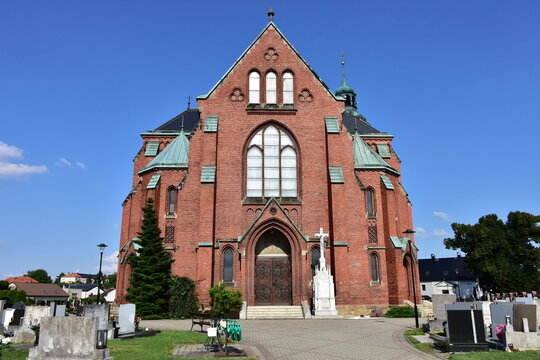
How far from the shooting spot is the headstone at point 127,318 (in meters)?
16.3

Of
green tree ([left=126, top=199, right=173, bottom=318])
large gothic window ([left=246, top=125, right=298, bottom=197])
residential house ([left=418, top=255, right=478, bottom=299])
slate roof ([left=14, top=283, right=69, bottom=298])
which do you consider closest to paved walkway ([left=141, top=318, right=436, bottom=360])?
green tree ([left=126, top=199, right=173, bottom=318])

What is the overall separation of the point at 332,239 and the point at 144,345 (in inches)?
634

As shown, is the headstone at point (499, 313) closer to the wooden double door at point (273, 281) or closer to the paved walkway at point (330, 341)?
the paved walkway at point (330, 341)

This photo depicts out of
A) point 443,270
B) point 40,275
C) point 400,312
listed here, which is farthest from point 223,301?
point 40,275

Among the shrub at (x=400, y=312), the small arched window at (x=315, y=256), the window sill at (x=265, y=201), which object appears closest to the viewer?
the shrub at (x=400, y=312)

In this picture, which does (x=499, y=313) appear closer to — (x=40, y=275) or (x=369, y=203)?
(x=369, y=203)

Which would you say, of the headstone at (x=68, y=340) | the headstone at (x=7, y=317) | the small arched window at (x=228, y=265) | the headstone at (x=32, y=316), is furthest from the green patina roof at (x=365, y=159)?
the headstone at (x=68, y=340)

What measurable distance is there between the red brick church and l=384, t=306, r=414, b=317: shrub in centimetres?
82

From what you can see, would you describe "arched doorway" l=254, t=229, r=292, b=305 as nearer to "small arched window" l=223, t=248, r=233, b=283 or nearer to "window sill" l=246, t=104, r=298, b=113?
"small arched window" l=223, t=248, r=233, b=283

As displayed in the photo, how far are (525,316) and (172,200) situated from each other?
22.2 metres

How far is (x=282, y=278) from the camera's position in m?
27.2

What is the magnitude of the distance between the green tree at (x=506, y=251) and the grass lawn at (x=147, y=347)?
147ft

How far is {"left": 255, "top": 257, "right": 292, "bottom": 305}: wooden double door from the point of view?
2683 centimetres

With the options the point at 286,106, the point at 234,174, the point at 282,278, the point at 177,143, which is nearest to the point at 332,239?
the point at 282,278
